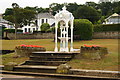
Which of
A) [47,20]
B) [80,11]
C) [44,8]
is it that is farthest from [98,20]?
[44,8]

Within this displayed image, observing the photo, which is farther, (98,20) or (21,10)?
(98,20)

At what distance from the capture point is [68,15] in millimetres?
18234

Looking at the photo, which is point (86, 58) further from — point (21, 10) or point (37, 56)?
point (21, 10)

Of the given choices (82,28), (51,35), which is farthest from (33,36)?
(82,28)

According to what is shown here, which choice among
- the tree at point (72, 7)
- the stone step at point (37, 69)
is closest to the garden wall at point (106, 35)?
the stone step at point (37, 69)

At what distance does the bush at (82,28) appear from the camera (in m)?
34.8

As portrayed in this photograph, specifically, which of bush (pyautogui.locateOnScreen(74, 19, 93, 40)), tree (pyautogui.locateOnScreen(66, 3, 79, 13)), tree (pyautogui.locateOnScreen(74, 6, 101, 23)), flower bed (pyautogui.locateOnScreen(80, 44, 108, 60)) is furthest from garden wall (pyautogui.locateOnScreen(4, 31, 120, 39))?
tree (pyautogui.locateOnScreen(66, 3, 79, 13))

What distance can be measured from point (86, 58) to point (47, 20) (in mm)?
51964

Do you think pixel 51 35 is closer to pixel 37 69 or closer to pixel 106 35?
pixel 106 35

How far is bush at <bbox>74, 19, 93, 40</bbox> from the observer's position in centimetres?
3484

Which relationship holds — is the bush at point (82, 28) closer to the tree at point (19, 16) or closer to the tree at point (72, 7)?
the tree at point (19, 16)

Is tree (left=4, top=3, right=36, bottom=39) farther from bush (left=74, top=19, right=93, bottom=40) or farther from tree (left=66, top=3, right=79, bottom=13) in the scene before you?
tree (left=66, top=3, right=79, bottom=13)

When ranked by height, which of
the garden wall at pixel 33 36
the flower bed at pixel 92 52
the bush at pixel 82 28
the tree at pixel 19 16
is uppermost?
the tree at pixel 19 16

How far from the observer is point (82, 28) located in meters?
35.2
